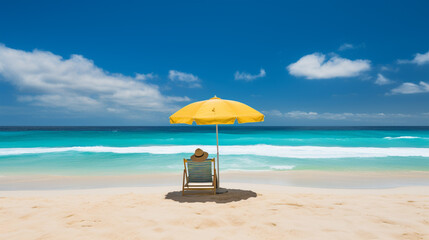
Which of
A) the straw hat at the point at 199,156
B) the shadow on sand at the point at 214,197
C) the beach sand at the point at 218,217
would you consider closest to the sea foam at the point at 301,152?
the shadow on sand at the point at 214,197

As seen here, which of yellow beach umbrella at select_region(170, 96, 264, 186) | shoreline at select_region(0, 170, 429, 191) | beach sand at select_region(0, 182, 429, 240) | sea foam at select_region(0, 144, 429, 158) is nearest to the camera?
beach sand at select_region(0, 182, 429, 240)

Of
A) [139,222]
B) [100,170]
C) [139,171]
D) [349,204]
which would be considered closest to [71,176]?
[100,170]

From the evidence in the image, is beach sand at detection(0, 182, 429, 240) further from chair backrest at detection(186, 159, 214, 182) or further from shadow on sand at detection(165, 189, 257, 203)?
chair backrest at detection(186, 159, 214, 182)

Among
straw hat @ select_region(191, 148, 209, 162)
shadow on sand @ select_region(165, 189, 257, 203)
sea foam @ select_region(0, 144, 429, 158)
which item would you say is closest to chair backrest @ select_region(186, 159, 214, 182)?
straw hat @ select_region(191, 148, 209, 162)

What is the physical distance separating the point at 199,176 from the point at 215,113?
159 cm

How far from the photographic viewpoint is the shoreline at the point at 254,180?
6762 millimetres

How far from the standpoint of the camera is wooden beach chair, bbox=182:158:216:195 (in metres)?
5.17

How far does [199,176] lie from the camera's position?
5.33 metres

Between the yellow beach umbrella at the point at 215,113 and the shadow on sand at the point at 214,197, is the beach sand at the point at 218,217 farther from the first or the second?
the yellow beach umbrella at the point at 215,113

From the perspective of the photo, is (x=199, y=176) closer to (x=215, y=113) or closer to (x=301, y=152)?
(x=215, y=113)

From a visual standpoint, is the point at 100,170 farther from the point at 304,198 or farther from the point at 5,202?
the point at 304,198

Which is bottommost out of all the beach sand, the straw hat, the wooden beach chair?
the beach sand

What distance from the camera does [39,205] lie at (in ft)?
15.1

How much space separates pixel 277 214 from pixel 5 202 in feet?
17.6
